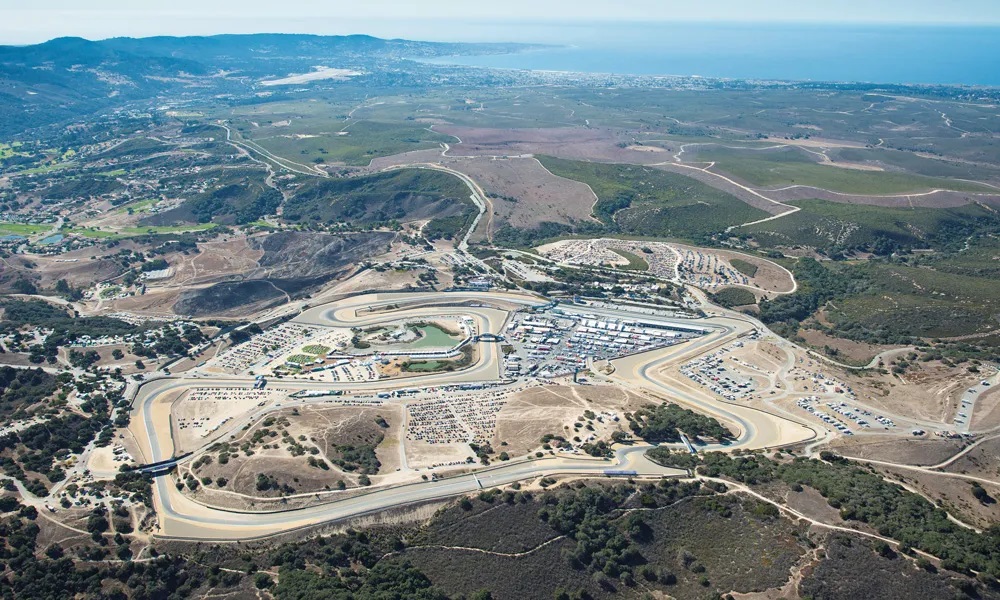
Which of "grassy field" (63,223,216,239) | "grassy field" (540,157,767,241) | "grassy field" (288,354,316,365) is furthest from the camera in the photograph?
"grassy field" (63,223,216,239)

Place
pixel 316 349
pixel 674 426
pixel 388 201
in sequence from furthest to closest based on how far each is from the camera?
pixel 388 201 → pixel 316 349 → pixel 674 426

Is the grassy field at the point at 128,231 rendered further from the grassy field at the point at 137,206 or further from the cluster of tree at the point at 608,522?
the cluster of tree at the point at 608,522

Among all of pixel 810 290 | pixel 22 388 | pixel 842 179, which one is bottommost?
pixel 22 388

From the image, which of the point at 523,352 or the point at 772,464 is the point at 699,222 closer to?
the point at 523,352

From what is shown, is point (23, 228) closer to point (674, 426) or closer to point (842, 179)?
point (674, 426)

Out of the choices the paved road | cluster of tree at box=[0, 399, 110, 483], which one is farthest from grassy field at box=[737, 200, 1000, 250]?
cluster of tree at box=[0, 399, 110, 483]

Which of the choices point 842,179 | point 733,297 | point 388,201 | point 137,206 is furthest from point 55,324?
point 842,179

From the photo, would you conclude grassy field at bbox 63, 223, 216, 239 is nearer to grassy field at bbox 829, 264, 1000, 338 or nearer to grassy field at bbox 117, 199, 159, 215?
grassy field at bbox 117, 199, 159, 215

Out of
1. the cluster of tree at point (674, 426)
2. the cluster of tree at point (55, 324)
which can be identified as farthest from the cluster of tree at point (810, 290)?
the cluster of tree at point (55, 324)
